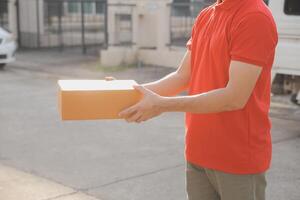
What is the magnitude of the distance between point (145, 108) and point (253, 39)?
0.53 m

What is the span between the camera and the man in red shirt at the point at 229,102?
2.34 meters

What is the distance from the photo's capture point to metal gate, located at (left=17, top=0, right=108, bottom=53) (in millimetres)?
18516

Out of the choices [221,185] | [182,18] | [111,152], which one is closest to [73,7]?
[182,18]

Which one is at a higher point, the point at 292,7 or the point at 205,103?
the point at 292,7

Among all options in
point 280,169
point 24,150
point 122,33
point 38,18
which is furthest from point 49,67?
point 280,169

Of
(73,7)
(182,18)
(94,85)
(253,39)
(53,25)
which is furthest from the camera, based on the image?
(73,7)

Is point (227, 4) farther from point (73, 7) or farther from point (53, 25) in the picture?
point (73, 7)

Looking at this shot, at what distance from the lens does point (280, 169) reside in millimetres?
5711

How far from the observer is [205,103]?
239cm

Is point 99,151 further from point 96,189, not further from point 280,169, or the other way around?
point 280,169

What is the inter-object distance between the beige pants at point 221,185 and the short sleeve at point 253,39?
0.50 metres

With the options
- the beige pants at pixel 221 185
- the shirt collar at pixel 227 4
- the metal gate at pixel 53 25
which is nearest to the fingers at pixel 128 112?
the beige pants at pixel 221 185

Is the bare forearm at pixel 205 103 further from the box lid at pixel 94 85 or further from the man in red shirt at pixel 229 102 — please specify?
the box lid at pixel 94 85

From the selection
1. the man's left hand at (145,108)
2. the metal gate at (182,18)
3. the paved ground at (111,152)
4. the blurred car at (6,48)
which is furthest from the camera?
the blurred car at (6,48)
